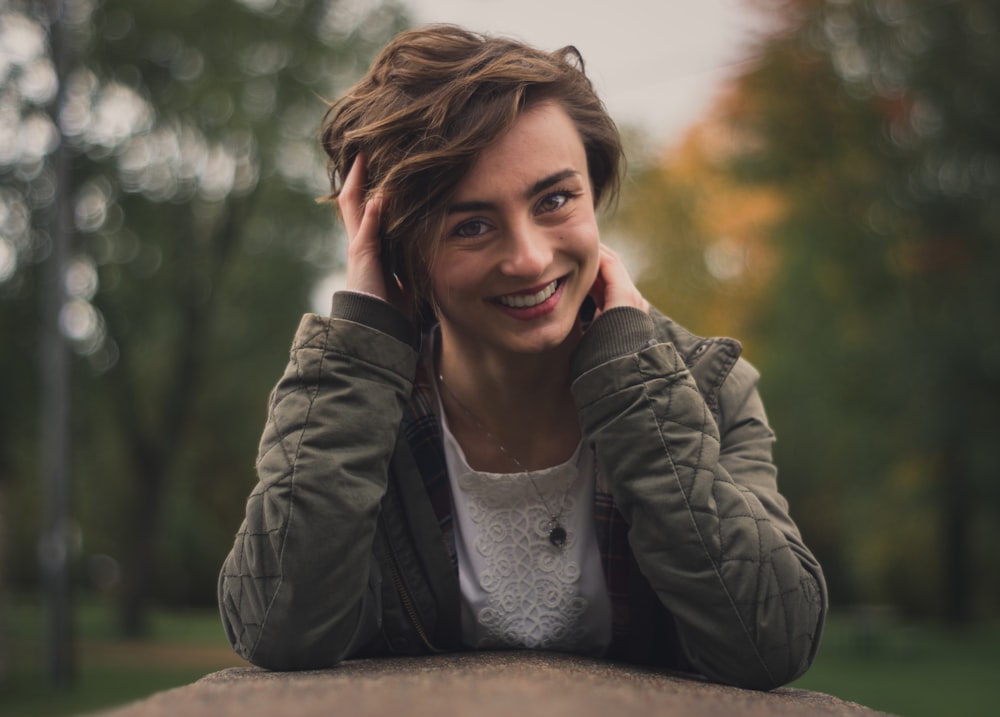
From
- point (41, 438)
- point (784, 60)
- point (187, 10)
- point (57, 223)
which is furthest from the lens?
point (784, 60)

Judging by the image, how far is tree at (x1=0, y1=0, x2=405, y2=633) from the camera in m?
13.6

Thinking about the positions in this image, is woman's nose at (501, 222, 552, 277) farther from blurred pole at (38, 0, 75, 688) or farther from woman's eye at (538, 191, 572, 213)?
blurred pole at (38, 0, 75, 688)

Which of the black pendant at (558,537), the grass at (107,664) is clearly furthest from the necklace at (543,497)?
the grass at (107,664)

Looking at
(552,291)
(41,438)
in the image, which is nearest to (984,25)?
(41,438)

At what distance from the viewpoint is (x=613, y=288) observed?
8.41ft

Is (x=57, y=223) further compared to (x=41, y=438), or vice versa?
(x=41, y=438)

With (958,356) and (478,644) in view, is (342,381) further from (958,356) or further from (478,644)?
(958,356)

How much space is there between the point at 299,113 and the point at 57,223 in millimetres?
4730

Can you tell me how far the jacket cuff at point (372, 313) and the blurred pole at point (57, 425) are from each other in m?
10.5

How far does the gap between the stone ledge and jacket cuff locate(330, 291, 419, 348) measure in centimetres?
67

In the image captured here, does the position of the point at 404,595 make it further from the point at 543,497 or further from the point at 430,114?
the point at 430,114

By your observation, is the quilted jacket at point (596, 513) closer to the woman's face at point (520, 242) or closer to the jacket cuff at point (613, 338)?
the jacket cuff at point (613, 338)

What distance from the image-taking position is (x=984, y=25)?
52.4 ft

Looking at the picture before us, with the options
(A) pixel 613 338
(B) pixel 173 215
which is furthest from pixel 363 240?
(B) pixel 173 215
